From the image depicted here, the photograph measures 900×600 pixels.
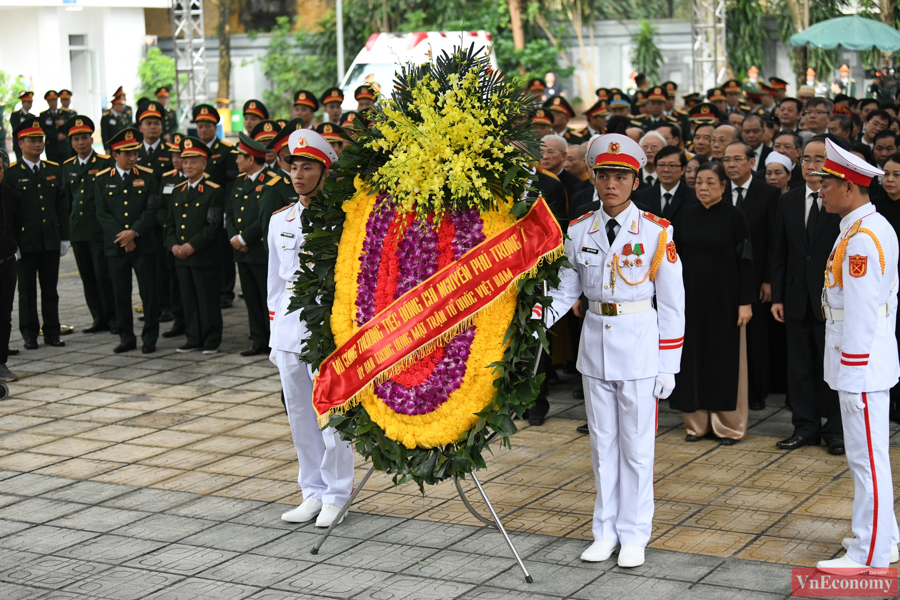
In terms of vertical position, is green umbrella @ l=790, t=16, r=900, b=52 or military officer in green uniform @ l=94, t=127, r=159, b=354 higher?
green umbrella @ l=790, t=16, r=900, b=52

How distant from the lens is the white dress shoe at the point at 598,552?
505 cm

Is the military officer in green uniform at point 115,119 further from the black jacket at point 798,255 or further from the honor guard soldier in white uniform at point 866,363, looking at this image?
the honor guard soldier in white uniform at point 866,363

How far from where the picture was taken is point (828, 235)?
6816 millimetres

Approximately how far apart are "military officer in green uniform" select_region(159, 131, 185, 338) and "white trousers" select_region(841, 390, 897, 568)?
7.35m

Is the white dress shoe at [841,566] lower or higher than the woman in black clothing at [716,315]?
lower

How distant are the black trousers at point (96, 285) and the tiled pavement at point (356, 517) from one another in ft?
9.51

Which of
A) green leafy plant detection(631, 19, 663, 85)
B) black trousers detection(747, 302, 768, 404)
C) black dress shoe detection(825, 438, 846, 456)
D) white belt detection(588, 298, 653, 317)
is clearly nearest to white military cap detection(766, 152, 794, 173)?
black trousers detection(747, 302, 768, 404)

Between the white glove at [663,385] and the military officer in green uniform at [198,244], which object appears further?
the military officer in green uniform at [198,244]

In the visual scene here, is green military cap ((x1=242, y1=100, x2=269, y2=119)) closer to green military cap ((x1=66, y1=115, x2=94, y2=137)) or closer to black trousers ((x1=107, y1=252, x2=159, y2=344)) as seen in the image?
green military cap ((x1=66, y1=115, x2=94, y2=137))

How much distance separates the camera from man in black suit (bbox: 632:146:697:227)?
24.7ft

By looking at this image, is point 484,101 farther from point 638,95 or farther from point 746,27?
point 746,27

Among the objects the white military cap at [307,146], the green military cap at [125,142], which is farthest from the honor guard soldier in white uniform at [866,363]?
the green military cap at [125,142]

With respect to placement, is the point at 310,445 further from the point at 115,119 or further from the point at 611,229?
the point at 115,119

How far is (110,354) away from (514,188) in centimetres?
672
